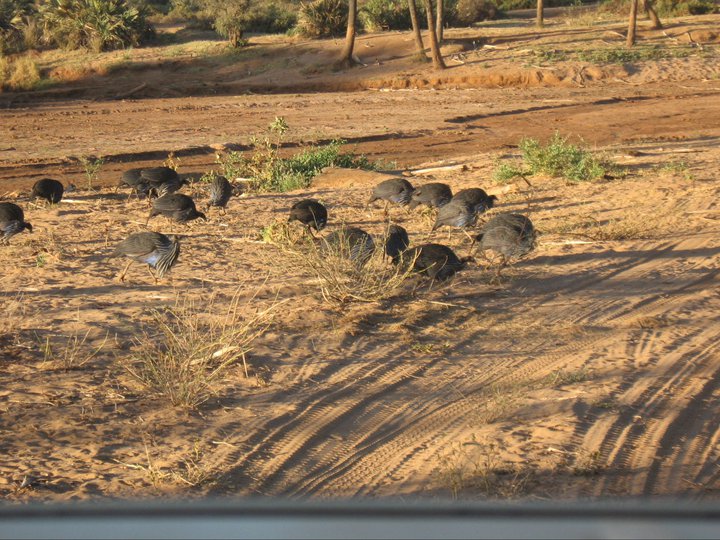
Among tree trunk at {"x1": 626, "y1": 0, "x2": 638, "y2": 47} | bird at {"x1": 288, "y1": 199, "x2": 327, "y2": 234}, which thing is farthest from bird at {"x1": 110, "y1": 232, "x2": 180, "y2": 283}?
tree trunk at {"x1": 626, "y1": 0, "x2": 638, "y2": 47}

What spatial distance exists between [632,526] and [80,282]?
7111 millimetres

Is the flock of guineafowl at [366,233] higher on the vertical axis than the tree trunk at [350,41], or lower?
lower

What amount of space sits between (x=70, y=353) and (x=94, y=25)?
1312 inches

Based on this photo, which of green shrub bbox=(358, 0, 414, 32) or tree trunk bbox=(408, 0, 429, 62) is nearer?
tree trunk bbox=(408, 0, 429, 62)

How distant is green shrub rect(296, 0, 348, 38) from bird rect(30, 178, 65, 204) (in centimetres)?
2609

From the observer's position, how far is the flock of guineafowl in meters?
7.27

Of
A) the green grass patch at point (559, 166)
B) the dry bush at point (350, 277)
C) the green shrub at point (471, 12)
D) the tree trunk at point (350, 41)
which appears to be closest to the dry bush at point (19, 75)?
the tree trunk at point (350, 41)

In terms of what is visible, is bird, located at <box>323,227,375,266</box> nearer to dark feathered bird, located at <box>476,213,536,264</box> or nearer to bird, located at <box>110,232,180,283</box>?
dark feathered bird, located at <box>476,213,536,264</box>

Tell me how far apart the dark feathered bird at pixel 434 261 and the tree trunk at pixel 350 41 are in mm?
24334

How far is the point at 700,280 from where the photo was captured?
7.92m

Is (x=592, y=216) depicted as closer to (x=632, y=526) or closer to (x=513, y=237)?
(x=513, y=237)

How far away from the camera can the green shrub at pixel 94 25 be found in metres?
36.2

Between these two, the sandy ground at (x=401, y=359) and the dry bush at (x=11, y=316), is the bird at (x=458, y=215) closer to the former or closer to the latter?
the sandy ground at (x=401, y=359)

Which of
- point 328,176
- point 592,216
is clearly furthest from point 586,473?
point 328,176
